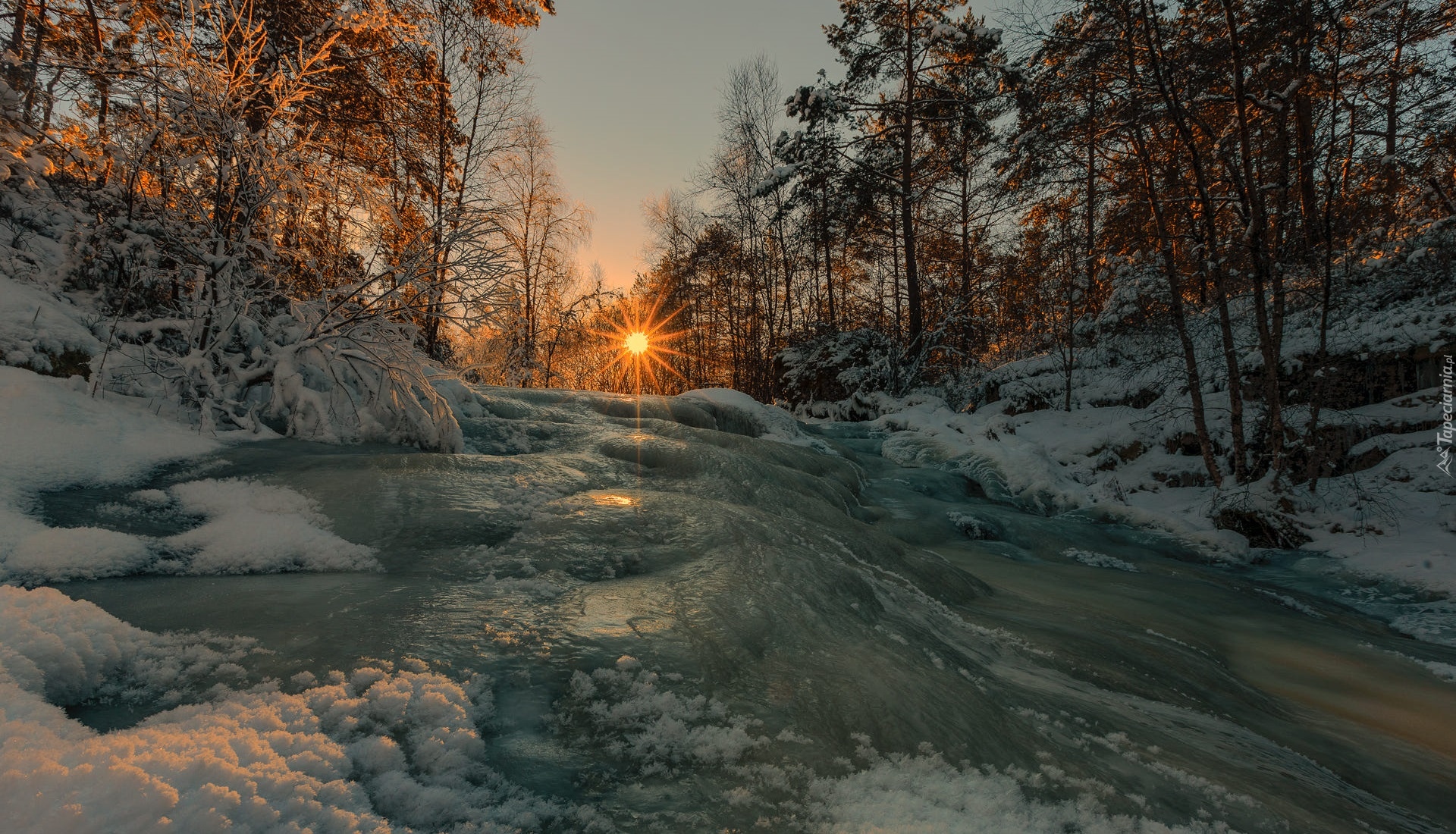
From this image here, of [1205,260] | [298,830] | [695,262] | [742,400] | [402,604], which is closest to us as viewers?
[298,830]

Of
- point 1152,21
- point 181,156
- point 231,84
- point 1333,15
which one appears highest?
point 1152,21

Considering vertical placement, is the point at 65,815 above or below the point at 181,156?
below

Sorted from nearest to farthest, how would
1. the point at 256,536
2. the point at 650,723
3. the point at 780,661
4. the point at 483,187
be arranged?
1. the point at 650,723
2. the point at 780,661
3. the point at 256,536
4. the point at 483,187

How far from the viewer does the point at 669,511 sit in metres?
3.19

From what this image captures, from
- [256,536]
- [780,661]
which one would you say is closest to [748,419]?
[256,536]

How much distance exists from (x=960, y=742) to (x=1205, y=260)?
614 cm

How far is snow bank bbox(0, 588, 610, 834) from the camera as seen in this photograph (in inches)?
37.3

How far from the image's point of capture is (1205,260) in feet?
18.8

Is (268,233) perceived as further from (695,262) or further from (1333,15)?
(695,262)

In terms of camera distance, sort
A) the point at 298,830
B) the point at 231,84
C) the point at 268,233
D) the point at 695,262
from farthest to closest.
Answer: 1. the point at 695,262
2. the point at 268,233
3. the point at 231,84
4. the point at 298,830

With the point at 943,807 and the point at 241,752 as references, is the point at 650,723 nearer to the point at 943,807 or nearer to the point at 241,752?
the point at 943,807

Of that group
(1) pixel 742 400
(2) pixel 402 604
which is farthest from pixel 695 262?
(2) pixel 402 604

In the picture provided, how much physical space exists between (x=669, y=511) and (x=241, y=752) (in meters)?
2.14

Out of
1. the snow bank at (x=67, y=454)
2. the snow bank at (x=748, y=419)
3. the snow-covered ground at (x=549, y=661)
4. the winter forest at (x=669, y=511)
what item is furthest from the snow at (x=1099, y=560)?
the snow bank at (x=67, y=454)
